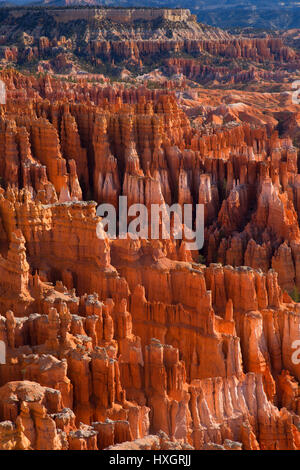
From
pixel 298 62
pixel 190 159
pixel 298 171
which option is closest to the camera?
pixel 190 159

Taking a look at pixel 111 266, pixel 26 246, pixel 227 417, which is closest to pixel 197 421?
pixel 227 417

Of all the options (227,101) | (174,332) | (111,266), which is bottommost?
(174,332)

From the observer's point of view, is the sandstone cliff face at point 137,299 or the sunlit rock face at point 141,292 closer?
the sandstone cliff face at point 137,299

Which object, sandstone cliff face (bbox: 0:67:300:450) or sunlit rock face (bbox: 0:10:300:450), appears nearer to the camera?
sandstone cliff face (bbox: 0:67:300:450)

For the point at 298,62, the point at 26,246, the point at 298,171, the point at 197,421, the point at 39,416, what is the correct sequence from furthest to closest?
the point at 298,62, the point at 298,171, the point at 26,246, the point at 197,421, the point at 39,416

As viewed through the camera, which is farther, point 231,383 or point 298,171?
point 298,171

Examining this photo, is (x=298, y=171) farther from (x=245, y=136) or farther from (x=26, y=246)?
(x=26, y=246)

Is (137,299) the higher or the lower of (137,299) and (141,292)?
the lower

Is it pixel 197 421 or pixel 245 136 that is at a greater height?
pixel 245 136
